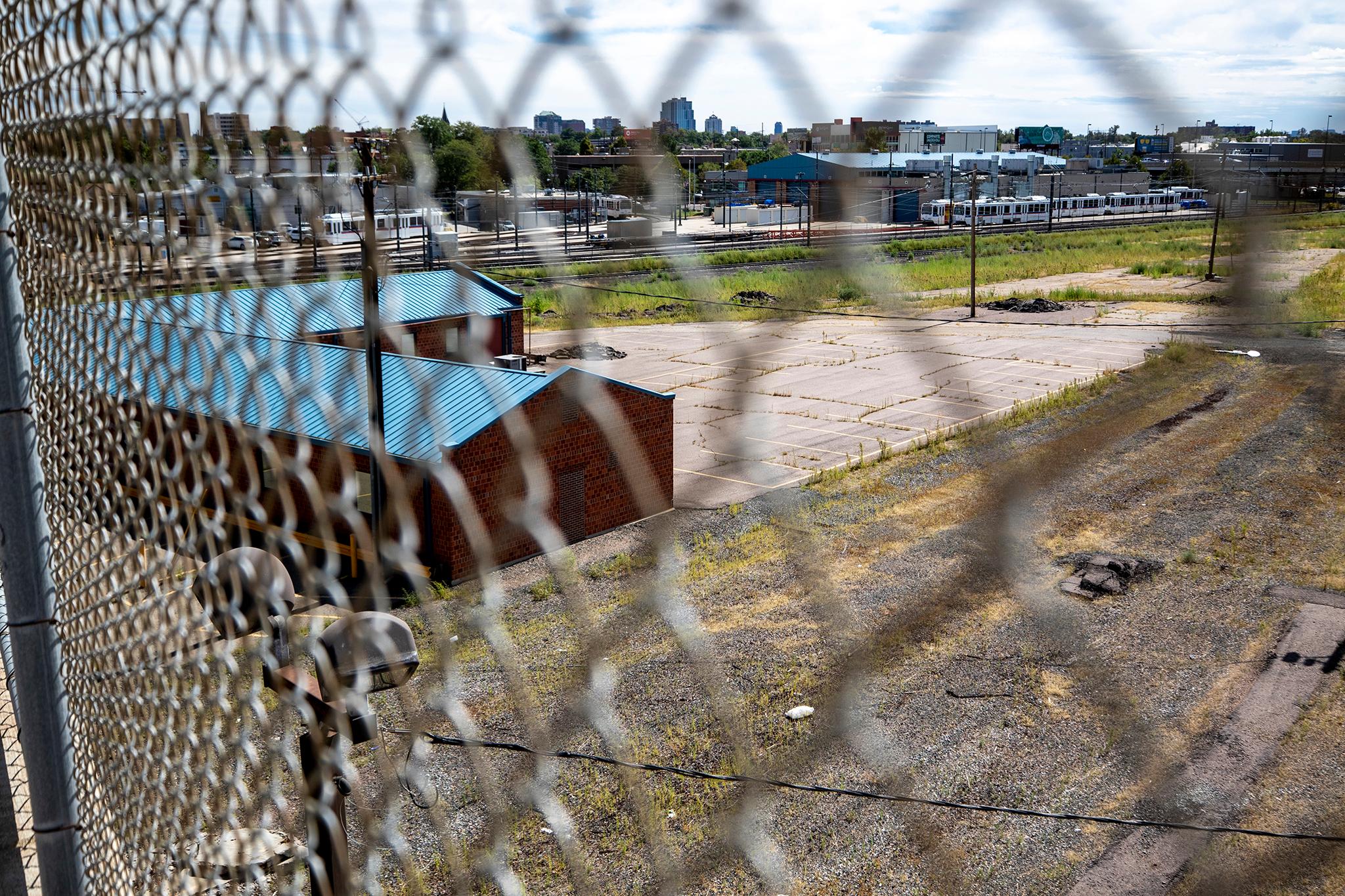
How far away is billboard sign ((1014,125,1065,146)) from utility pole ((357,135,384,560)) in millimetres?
285

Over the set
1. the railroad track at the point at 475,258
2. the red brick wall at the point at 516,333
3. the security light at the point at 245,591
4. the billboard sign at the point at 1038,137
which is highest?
the billboard sign at the point at 1038,137

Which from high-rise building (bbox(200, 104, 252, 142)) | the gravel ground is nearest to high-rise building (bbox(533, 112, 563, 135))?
high-rise building (bbox(200, 104, 252, 142))

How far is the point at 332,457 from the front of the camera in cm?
45

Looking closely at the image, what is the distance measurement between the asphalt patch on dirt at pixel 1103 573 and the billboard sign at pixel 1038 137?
603cm

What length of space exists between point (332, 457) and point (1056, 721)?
5.10 m

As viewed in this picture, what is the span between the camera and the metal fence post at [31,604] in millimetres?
909

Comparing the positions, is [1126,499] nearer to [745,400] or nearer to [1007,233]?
[745,400]

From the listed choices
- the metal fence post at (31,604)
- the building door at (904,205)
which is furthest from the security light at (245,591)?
the building door at (904,205)

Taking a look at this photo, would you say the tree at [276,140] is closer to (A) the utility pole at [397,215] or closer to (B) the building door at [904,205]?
(A) the utility pole at [397,215]

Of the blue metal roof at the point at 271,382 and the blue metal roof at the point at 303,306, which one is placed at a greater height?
the blue metal roof at the point at 303,306

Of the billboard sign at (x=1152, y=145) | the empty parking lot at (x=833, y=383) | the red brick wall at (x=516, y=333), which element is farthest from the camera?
the red brick wall at (x=516, y=333)

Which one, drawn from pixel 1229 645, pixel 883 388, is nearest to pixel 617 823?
pixel 1229 645

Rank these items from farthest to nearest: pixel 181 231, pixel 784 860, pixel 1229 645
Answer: pixel 1229 645 < pixel 784 860 < pixel 181 231

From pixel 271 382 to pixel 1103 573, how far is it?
683 cm
